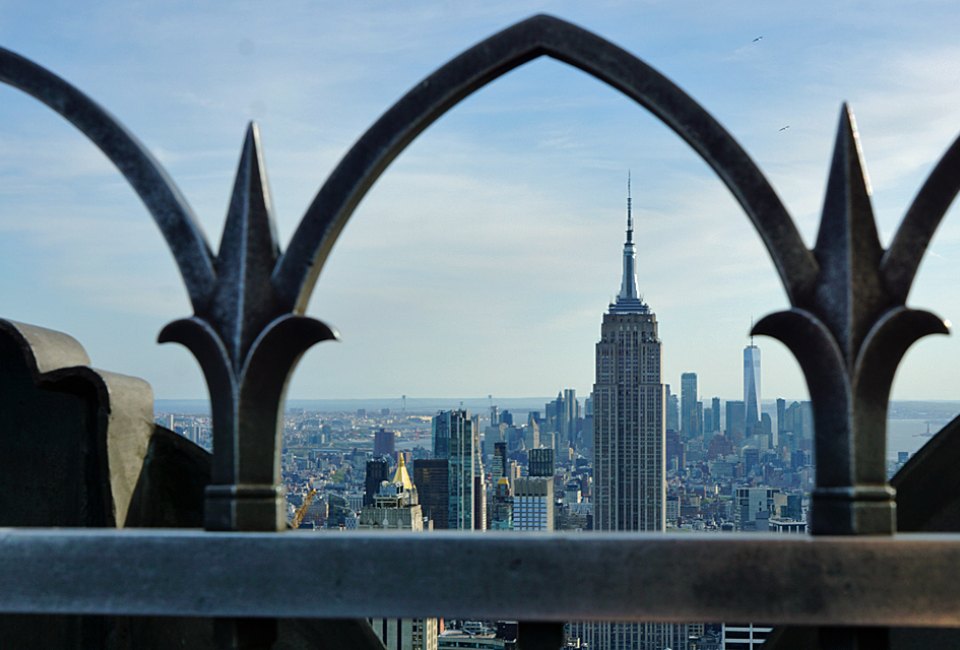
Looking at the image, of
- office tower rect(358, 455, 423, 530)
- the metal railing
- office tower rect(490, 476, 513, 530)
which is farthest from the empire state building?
the metal railing

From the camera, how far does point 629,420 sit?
630 ft

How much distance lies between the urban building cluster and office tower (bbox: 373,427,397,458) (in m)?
0.42

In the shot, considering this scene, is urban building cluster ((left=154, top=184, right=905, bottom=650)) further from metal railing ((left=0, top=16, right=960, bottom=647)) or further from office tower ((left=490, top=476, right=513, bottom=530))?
metal railing ((left=0, top=16, right=960, bottom=647))

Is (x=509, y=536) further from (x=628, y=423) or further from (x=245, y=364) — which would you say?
(x=628, y=423)

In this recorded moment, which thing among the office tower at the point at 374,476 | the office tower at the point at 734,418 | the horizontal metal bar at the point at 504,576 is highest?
the office tower at the point at 734,418

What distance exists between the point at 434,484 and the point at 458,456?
6.04m

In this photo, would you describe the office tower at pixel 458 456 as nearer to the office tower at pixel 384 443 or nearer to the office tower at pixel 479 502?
the office tower at pixel 479 502

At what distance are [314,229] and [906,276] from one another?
1385 mm

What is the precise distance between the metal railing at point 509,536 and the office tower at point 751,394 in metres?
150

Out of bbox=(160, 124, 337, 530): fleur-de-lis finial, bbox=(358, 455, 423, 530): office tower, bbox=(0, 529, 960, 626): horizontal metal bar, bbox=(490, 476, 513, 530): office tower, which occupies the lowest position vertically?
bbox=(490, 476, 513, 530): office tower

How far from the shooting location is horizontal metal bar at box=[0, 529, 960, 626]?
7.99ft

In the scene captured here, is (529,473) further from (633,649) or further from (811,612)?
(811,612)

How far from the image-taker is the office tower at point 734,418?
16062cm

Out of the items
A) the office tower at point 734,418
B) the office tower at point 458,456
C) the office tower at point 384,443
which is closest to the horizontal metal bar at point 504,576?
the office tower at point 384,443
